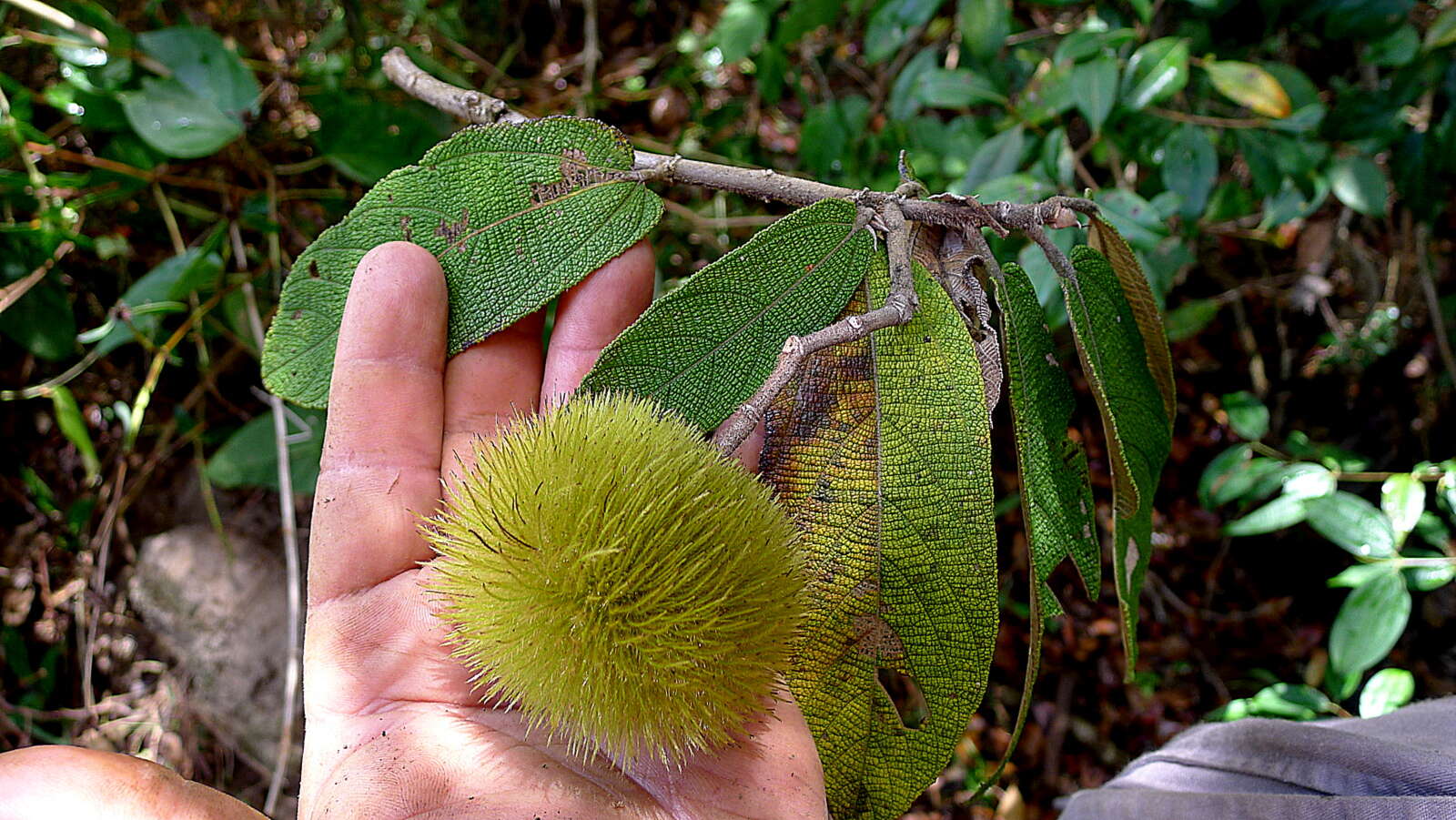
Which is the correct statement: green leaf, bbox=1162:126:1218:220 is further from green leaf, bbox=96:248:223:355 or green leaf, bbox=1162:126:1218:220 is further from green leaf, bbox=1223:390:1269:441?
green leaf, bbox=96:248:223:355

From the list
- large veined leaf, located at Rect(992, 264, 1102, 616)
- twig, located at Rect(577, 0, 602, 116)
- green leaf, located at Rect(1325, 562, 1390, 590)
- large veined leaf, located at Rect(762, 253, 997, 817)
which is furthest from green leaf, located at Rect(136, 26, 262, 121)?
green leaf, located at Rect(1325, 562, 1390, 590)

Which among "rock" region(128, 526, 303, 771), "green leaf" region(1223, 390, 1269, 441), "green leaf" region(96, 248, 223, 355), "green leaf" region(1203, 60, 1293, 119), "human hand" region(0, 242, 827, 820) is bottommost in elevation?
"rock" region(128, 526, 303, 771)

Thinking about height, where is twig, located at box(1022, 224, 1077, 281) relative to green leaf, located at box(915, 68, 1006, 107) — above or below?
below

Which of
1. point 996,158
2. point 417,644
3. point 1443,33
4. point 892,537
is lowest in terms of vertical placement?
point 417,644

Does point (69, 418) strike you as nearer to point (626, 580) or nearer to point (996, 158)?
point (626, 580)

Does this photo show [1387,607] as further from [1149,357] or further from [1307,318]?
[1307,318]

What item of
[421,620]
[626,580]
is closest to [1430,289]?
[626,580]

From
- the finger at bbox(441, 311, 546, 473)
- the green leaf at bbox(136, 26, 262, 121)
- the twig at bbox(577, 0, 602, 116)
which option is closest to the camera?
the finger at bbox(441, 311, 546, 473)
